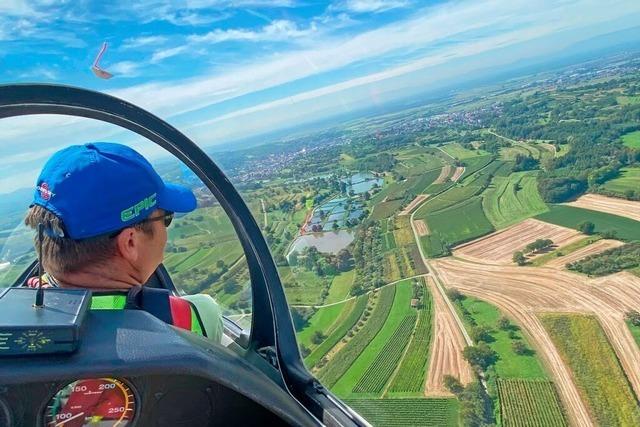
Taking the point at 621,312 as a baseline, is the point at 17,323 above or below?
above

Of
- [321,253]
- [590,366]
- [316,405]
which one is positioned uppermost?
→ [321,253]

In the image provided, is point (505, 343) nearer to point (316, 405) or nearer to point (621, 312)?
point (621, 312)

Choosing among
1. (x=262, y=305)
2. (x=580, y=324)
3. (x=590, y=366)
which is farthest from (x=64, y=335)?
(x=580, y=324)

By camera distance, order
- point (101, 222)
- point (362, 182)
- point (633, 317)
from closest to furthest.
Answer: point (101, 222) → point (633, 317) → point (362, 182)

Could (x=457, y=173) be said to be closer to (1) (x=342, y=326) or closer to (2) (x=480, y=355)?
(2) (x=480, y=355)

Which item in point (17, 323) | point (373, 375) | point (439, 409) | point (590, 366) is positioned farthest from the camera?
point (590, 366)

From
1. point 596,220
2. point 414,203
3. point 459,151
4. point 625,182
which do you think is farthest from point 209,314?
point 459,151

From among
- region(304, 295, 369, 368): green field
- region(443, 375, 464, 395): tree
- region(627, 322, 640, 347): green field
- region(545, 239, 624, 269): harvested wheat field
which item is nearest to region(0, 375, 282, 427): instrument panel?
region(304, 295, 369, 368): green field

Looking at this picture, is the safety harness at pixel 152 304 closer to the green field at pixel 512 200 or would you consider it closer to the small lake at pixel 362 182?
the small lake at pixel 362 182
